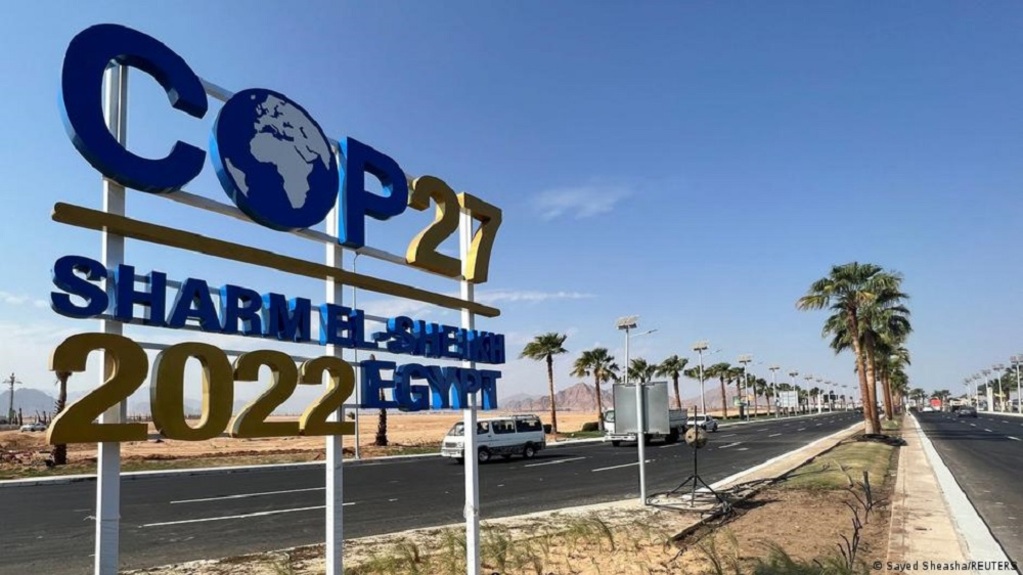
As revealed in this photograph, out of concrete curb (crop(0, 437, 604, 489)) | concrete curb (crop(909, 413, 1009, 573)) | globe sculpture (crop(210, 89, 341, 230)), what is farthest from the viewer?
concrete curb (crop(0, 437, 604, 489))

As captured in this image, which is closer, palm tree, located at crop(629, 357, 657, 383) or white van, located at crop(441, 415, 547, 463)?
white van, located at crop(441, 415, 547, 463)

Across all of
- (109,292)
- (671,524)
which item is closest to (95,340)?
(109,292)

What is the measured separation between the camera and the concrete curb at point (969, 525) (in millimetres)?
9422

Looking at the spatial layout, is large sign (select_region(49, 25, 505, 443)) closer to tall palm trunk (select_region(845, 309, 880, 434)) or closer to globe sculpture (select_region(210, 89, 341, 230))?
globe sculpture (select_region(210, 89, 341, 230))

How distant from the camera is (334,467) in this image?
272 inches

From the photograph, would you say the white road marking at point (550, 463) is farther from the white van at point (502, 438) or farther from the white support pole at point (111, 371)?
the white support pole at point (111, 371)

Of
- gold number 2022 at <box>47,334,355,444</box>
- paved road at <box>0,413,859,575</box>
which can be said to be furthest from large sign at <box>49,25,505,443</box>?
paved road at <box>0,413,859,575</box>

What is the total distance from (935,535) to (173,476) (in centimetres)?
2578

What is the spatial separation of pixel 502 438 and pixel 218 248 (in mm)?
27947

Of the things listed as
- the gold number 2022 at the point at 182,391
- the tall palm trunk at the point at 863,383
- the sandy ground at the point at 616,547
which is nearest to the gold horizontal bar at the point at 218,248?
the gold number 2022 at the point at 182,391

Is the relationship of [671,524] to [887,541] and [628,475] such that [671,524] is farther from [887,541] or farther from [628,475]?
[628,475]

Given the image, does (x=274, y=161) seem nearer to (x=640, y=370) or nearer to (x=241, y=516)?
(x=241, y=516)

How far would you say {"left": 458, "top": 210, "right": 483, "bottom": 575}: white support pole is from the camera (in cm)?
824

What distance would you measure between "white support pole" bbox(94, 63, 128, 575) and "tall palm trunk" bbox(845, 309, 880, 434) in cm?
3780
